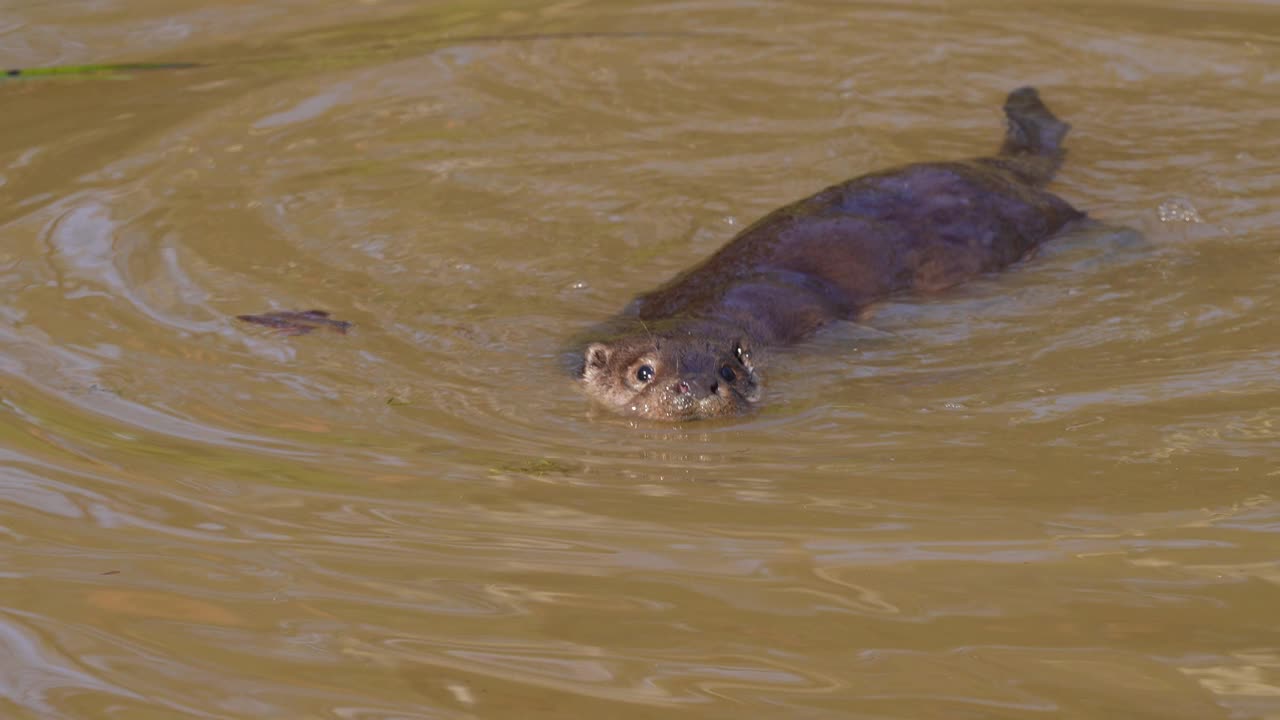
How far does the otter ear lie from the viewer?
4.40 meters

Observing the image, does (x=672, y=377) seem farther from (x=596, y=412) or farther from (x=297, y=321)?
(x=297, y=321)

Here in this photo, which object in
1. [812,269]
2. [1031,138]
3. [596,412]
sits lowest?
[596,412]

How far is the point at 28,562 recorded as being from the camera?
10.0 ft

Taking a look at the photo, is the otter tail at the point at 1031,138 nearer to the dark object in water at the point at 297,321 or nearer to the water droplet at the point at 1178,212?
the water droplet at the point at 1178,212

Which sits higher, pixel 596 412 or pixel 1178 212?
pixel 1178 212

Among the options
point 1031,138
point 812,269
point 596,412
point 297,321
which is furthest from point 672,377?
point 1031,138

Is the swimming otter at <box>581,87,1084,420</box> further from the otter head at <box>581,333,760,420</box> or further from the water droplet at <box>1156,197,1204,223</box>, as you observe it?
the water droplet at <box>1156,197,1204,223</box>

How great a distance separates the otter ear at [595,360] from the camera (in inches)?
173

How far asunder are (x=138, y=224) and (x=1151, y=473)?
370 centimetres

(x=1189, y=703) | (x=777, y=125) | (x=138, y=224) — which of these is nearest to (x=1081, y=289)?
(x=777, y=125)

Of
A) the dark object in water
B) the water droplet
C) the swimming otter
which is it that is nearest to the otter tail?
the swimming otter

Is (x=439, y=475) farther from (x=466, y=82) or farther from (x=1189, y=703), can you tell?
(x=466, y=82)

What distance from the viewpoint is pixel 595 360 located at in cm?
445

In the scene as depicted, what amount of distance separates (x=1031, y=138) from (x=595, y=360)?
8.87ft
